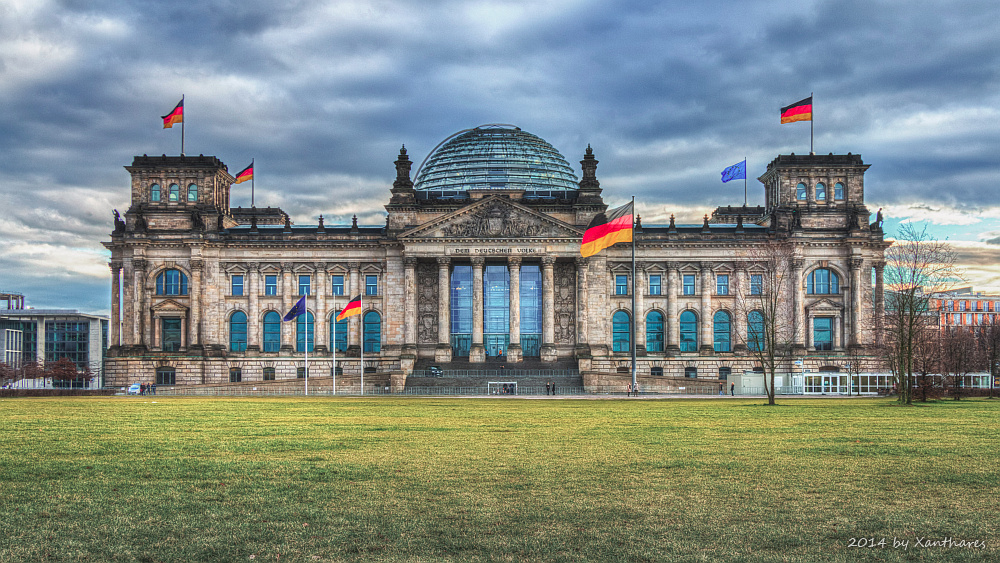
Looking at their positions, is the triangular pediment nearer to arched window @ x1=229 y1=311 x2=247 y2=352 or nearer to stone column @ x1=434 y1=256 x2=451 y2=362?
stone column @ x1=434 y1=256 x2=451 y2=362

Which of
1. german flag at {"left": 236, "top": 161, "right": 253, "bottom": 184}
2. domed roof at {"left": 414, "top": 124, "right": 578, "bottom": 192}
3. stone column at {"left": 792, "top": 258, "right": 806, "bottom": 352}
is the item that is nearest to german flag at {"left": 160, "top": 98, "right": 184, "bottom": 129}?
german flag at {"left": 236, "top": 161, "right": 253, "bottom": 184}

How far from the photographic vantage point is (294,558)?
11812mm

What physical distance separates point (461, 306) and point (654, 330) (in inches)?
840

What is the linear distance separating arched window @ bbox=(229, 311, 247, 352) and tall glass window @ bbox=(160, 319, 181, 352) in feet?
17.7


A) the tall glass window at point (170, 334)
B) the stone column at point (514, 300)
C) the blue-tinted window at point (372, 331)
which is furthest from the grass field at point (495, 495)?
the tall glass window at point (170, 334)

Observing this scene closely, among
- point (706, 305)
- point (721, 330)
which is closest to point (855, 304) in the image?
point (721, 330)

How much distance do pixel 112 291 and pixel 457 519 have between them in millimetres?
93078

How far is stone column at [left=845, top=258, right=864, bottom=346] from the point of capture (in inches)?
3716

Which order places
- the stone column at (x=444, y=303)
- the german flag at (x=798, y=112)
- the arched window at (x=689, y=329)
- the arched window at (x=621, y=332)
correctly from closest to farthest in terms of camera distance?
the german flag at (x=798, y=112)
the stone column at (x=444, y=303)
the arched window at (x=621, y=332)
the arched window at (x=689, y=329)

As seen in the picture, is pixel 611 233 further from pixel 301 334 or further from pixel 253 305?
pixel 253 305

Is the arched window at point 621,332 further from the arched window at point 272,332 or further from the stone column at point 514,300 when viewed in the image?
the arched window at point 272,332

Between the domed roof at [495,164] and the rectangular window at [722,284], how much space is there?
23.0 meters

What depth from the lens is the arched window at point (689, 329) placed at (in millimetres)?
97625

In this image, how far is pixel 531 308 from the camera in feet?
319
